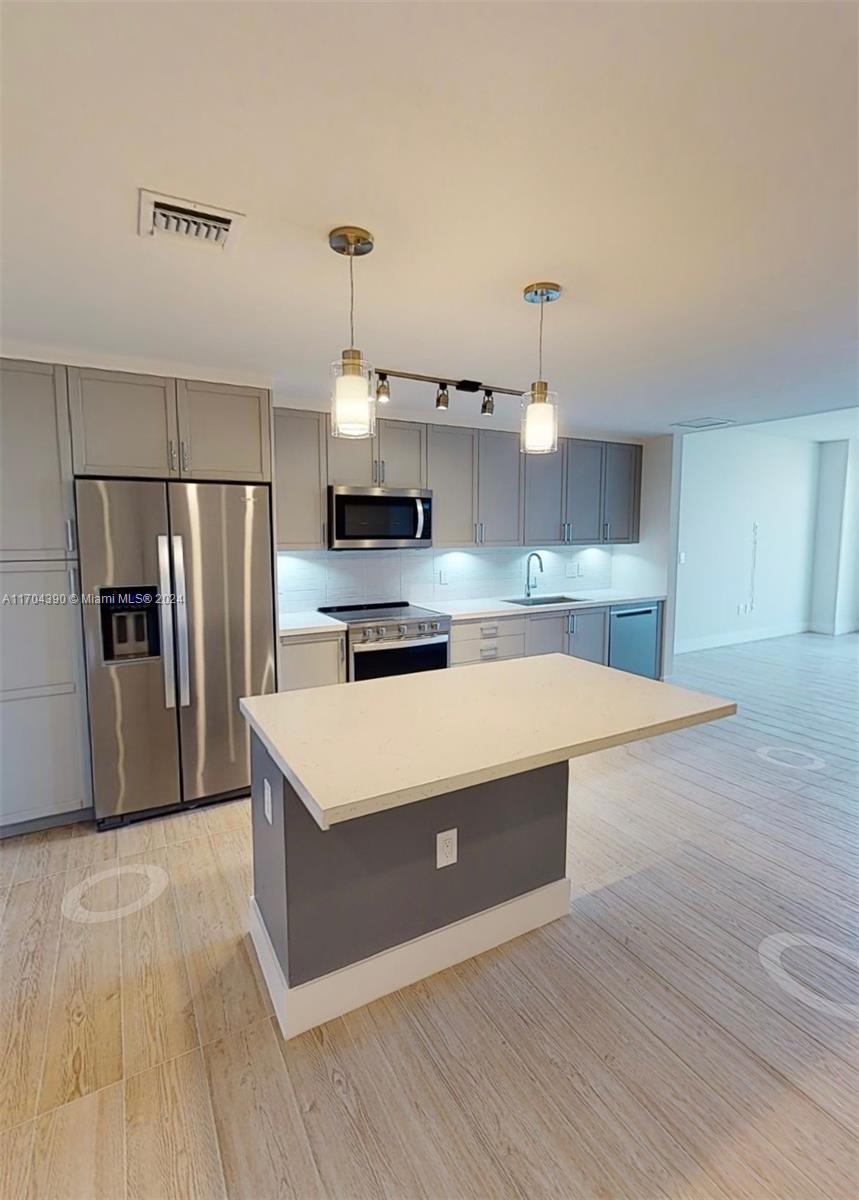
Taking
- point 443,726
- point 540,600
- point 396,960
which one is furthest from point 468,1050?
point 540,600

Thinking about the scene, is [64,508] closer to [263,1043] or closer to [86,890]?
[86,890]

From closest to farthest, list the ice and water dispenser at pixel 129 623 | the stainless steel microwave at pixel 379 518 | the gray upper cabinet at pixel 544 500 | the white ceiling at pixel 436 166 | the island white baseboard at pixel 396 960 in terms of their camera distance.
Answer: the white ceiling at pixel 436 166 → the island white baseboard at pixel 396 960 → the ice and water dispenser at pixel 129 623 → the stainless steel microwave at pixel 379 518 → the gray upper cabinet at pixel 544 500

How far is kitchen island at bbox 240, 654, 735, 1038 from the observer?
5.33 feet

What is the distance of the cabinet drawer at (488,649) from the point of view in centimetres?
437

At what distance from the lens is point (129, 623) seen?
3090 millimetres

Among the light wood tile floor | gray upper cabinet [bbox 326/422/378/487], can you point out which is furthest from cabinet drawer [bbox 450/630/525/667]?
the light wood tile floor

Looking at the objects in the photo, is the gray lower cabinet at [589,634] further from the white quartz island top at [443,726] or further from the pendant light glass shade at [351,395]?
the pendant light glass shade at [351,395]

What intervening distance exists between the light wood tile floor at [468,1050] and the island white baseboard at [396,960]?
0.05m

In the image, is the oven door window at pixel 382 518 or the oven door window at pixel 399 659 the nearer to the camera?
the oven door window at pixel 399 659

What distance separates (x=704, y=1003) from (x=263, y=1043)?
142cm

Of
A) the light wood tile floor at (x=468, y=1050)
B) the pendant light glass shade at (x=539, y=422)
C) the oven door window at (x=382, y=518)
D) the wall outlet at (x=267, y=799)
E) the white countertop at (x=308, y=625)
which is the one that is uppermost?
the pendant light glass shade at (x=539, y=422)

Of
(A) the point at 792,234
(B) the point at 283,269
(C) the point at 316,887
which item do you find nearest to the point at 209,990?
(C) the point at 316,887

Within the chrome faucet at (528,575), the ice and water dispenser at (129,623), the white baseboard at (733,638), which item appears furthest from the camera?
the white baseboard at (733,638)

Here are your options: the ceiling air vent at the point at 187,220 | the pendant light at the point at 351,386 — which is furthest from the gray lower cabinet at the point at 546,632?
the ceiling air vent at the point at 187,220
